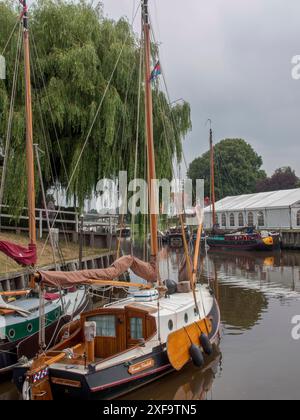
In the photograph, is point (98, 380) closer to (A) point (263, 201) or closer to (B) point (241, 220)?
(A) point (263, 201)

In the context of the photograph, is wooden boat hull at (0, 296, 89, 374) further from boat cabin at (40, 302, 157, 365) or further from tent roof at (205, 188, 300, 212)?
tent roof at (205, 188, 300, 212)

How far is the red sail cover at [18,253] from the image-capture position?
12922 mm

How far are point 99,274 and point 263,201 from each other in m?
49.0

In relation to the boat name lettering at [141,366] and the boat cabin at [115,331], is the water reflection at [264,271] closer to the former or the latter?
the boat cabin at [115,331]

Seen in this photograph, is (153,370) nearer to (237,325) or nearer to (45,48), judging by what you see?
(237,325)

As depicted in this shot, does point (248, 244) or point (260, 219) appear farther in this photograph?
point (260, 219)

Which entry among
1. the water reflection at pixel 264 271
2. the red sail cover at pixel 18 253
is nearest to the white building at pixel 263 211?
the water reflection at pixel 264 271

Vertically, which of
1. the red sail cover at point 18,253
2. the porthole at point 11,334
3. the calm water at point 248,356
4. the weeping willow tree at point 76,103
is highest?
the weeping willow tree at point 76,103

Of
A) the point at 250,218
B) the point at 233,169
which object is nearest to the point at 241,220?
the point at 250,218

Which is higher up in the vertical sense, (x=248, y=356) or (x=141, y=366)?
(x=141, y=366)

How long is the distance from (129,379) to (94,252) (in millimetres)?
17731

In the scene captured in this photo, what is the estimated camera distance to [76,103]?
81.3 ft

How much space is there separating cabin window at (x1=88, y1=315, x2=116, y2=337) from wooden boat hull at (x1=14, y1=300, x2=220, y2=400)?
1.31 metres

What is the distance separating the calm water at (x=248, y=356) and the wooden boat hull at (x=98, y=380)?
0.46 m
